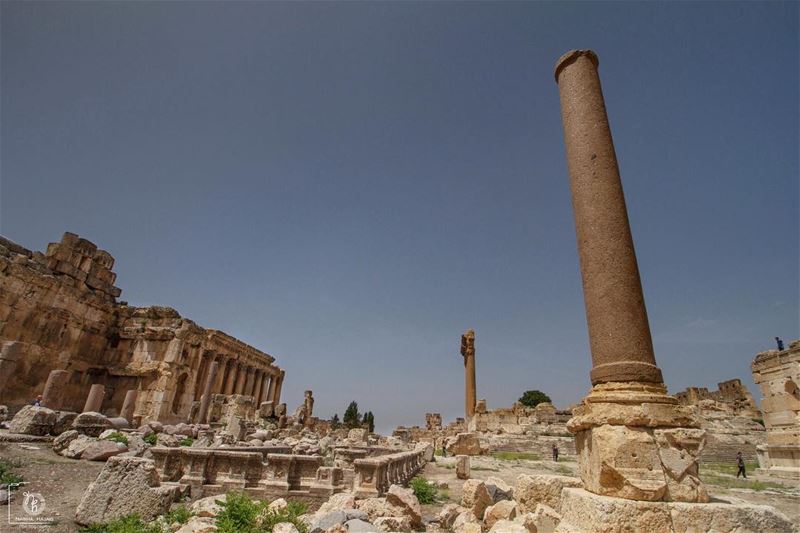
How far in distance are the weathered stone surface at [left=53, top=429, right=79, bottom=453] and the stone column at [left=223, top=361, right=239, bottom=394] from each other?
23.5 metres

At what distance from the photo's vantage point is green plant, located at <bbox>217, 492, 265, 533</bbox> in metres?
5.18

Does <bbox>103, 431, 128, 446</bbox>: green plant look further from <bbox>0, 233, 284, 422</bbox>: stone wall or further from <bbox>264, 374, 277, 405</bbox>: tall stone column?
<bbox>264, 374, 277, 405</bbox>: tall stone column

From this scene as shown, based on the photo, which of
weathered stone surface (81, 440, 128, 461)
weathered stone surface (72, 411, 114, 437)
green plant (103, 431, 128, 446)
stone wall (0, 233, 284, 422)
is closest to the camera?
weathered stone surface (81, 440, 128, 461)

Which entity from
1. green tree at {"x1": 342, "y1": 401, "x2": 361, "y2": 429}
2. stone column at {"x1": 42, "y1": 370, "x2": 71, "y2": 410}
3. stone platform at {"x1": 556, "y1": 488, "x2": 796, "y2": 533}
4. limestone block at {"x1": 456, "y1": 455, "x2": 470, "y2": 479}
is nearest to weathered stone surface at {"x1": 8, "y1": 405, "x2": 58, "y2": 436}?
stone column at {"x1": 42, "y1": 370, "x2": 71, "y2": 410}

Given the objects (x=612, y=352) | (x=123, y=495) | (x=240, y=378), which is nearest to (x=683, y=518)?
(x=612, y=352)

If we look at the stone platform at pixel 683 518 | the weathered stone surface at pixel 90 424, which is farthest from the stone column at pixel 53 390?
the stone platform at pixel 683 518

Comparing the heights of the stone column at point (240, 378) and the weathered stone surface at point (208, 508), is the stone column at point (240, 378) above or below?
above

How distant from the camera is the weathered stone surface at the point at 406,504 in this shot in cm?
598

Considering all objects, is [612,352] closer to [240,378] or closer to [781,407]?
[781,407]

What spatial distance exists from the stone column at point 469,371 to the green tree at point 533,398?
40.3m

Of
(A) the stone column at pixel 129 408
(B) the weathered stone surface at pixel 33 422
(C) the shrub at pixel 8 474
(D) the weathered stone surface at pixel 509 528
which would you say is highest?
(A) the stone column at pixel 129 408

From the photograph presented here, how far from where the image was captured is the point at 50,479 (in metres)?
7.51

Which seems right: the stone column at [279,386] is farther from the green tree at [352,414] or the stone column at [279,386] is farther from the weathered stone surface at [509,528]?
the weathered stone surface at [509,528]

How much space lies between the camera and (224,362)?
32375mm
